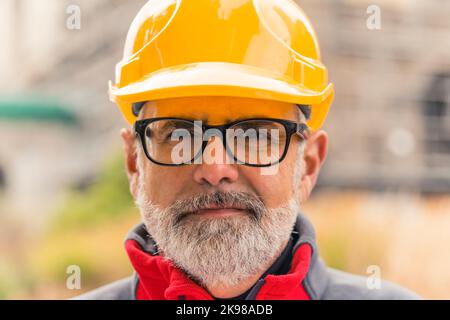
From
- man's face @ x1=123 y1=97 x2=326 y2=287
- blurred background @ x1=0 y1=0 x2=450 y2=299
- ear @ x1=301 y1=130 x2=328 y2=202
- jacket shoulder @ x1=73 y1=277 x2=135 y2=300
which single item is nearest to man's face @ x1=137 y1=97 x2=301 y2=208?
man's face @ x1=123 y1=97 x2=326 y2=287

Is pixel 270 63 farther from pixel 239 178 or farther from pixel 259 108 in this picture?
pixel 239 178

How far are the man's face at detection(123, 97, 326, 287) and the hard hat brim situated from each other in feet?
0.22

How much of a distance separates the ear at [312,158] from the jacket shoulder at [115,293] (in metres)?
0.74

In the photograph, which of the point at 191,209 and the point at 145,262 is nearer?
the point at 191,209

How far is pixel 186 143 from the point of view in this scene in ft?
6.22

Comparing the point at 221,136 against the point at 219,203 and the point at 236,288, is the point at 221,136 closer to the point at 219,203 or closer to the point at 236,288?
the point at 219,203

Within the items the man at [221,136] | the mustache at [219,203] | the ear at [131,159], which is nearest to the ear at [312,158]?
the man at [221,136]

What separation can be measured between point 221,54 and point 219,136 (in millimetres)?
259

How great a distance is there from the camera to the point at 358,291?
219cm

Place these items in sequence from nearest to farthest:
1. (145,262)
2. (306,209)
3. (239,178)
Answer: (239,178), (145,262), (306,209)

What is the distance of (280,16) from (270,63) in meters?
0.17

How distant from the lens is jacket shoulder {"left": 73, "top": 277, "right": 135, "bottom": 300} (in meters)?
2.22

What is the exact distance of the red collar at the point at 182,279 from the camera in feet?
6.43
